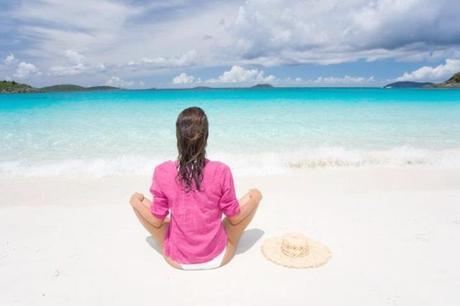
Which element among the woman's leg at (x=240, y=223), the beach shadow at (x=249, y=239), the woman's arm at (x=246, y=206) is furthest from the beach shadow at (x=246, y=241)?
the woman's arm at (x=246, y=206)

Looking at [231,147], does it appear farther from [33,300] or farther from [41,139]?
[33,300]

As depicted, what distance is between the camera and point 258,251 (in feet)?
11.9

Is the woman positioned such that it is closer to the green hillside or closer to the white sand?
the white sand

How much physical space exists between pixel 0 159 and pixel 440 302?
9.51 m

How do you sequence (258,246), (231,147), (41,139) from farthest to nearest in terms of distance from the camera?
(41,139) → (231,147) → (258,246)

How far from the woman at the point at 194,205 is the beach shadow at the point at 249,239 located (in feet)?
1.25

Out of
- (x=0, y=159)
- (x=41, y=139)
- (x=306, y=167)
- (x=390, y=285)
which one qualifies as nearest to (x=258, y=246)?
(x=390, y=285)

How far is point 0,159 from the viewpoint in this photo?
819 centimetres

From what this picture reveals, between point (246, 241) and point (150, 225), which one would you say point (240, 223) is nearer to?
point (246, 241)

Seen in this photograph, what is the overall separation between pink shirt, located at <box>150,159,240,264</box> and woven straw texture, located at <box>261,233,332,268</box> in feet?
2.17

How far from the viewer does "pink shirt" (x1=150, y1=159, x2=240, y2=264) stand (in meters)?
2.86

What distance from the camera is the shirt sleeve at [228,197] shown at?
9.43ft


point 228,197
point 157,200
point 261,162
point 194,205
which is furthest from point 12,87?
point 228,197

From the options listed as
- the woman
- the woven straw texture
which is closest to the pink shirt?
the woman
